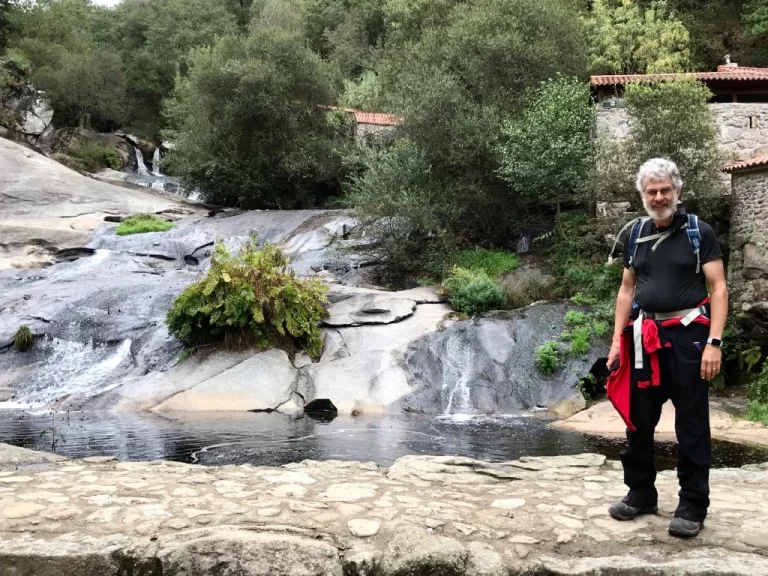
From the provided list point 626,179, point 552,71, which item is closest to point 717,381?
point 626,179

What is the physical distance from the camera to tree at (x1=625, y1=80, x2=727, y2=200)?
1516cm

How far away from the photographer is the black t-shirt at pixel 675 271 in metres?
3.68


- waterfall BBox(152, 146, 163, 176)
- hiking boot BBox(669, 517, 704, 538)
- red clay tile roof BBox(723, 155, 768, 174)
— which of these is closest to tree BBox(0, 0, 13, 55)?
waterfall BBox(152, 146, 163, 176)

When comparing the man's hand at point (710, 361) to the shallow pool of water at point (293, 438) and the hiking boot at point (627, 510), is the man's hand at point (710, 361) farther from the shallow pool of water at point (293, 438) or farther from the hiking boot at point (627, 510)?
the shallow pool of water at point (293, 438)

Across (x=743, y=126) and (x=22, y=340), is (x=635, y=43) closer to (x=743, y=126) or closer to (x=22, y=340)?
(x=743, y=126)

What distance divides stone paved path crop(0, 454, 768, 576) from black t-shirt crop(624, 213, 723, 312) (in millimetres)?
1237

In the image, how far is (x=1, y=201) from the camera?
74.5 feet

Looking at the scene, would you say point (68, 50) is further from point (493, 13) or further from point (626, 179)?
point (626, 179)

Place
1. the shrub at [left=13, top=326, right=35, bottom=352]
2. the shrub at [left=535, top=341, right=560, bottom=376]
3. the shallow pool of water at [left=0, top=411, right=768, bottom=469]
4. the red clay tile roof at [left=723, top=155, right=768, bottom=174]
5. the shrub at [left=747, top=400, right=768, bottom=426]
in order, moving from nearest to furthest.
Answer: the shallow pool of water at [left=0, top=411, right=768, bottom=469] < the shrub at [left=747, top=400, right=768, bottom=426] < the shrub at [left=535, top=341, right=560, bottom=376] < the shrub at [left=13, top=326, right=35, bottom=352] < the red clay tile roof at [left=723, top=155, right=768, bottom=174]

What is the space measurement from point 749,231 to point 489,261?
Result: 5920mm

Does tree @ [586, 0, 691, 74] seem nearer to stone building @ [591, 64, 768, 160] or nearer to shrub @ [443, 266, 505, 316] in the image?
stone building @ [591, 64, 768, 160]

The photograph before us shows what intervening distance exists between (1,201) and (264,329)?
1469 centimetres

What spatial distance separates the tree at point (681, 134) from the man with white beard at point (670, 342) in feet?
40.5

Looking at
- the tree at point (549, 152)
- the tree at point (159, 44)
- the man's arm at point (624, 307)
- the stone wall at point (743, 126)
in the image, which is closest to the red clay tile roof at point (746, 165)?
the tree at point (549, 152)
